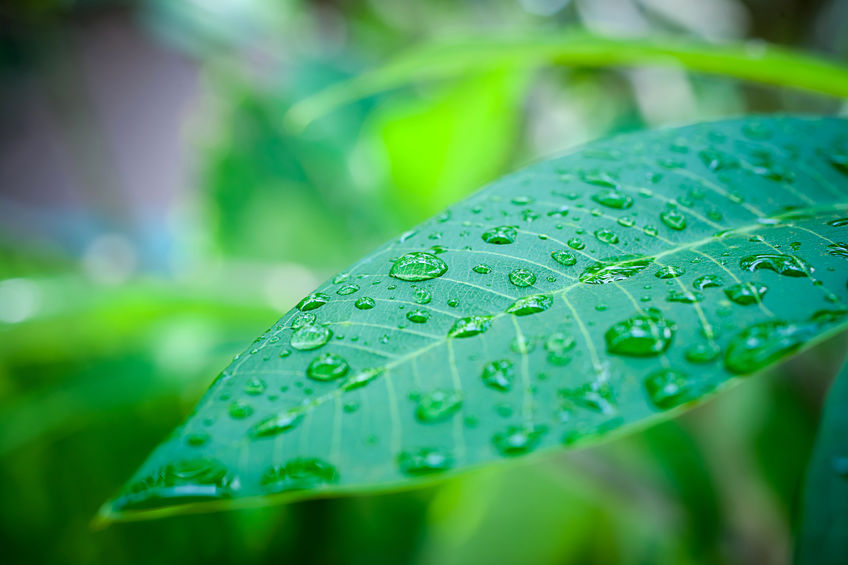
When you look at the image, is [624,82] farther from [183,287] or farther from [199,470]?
[199,470]

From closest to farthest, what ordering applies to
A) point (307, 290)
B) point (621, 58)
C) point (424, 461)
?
point (424, 461)
point (621, 58)
point (307, 290)

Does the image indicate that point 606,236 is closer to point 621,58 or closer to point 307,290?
point 621,58

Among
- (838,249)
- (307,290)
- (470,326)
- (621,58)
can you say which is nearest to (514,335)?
(470,326)

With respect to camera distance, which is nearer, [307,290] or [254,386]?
[254,386]

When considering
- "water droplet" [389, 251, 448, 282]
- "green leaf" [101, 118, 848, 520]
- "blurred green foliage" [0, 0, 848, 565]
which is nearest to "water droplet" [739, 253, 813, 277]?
"green leaf" [101, 118, 848, 520]

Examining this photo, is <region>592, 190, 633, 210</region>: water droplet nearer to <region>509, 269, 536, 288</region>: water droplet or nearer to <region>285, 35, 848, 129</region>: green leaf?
<region>509, 269, 536, 288</region>: water droplet

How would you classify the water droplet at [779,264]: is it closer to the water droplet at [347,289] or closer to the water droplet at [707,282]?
the water droplet at [707,282]

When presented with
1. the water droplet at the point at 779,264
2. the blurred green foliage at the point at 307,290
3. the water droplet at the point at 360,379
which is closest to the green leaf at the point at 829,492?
the water droplet at the point at 779,264
